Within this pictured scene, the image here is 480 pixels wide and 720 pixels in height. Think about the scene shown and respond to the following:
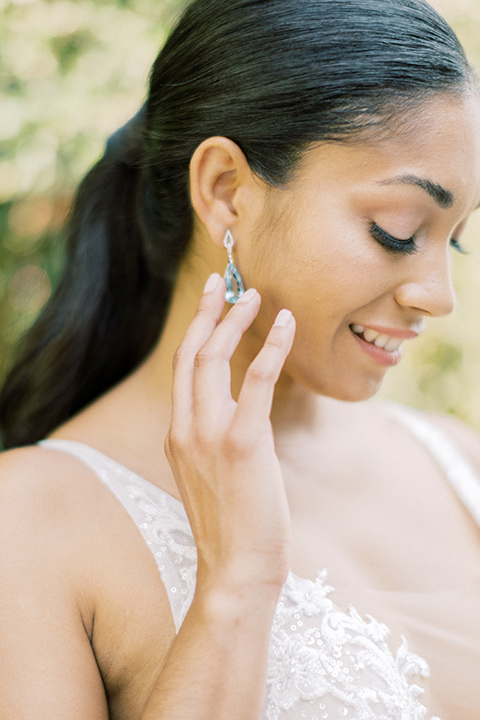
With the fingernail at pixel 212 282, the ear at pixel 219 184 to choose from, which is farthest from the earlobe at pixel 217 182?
the fingernail at pixel 212 282

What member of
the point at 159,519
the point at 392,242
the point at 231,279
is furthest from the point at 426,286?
the point at 159,519

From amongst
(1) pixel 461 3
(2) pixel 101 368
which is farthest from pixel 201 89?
(1) pixel 461 3

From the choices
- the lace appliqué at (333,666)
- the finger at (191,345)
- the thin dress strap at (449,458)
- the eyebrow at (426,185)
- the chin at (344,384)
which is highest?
the eyebrow at (426,185)

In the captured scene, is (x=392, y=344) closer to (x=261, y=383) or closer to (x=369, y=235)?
(x=369, y=235)

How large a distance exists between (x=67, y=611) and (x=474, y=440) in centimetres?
133

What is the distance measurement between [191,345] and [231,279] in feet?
0.71

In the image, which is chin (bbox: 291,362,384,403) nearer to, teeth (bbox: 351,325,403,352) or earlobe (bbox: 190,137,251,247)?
teeth (bbox: 351,325,403,352)

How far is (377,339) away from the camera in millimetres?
1297

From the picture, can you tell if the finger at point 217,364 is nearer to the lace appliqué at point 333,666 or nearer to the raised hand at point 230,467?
the raised hand at point 230,467

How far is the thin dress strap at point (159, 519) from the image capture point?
116 centimetres

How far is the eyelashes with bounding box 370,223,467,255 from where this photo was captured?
116 cm

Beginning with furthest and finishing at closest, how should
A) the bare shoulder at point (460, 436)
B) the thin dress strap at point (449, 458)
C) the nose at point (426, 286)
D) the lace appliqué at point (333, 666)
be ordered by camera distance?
the bare shoulder at point (460, 436)
the thin dress strap at point (449, 458)
the nose at point (426, 286)
the lace appliqué at point (333, 666)

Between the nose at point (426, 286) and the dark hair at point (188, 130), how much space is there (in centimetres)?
26

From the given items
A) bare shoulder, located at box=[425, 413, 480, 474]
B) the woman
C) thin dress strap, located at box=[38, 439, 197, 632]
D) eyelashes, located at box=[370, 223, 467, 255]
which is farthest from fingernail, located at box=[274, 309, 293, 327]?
bare shoulder, located at box=[425, 413, 480, 474]
